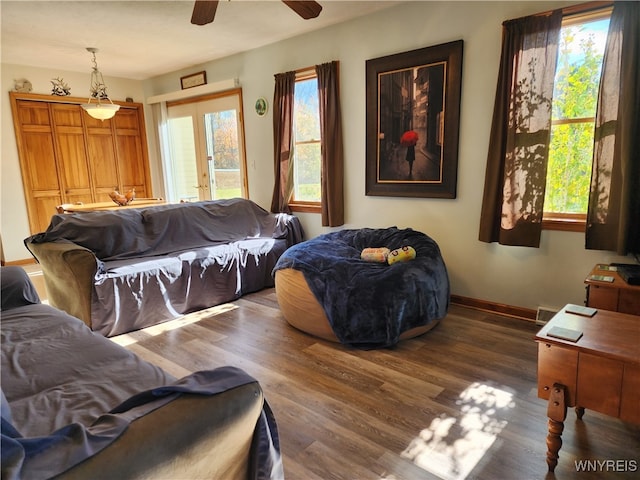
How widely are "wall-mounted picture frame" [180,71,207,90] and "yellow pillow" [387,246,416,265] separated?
12.6 feet

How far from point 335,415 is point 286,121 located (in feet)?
10.7

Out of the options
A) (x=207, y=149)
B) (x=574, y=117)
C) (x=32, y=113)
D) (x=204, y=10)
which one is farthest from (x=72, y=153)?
A: (x=574, y=117)

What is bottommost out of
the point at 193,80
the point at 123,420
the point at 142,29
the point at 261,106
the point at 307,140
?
the point at 123,420

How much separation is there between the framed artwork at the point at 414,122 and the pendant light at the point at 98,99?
A: 3.04 m

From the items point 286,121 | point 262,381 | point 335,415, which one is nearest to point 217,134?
point 286,121

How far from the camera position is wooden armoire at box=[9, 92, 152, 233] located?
17.2ft

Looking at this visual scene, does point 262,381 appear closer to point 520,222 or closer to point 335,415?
point 335,415

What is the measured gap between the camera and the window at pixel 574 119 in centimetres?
266

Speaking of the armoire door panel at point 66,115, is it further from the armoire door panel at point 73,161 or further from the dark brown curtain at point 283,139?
the dark brown curtain at point 283,139

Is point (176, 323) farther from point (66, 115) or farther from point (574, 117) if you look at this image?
point (66, 115)

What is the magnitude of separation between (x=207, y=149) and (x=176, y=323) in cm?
307

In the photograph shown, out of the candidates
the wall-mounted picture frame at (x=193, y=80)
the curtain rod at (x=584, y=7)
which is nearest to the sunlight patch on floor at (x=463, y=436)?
the curtain rod at (x=584, y=7)

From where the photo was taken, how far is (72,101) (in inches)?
219

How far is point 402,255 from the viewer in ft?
9.54
